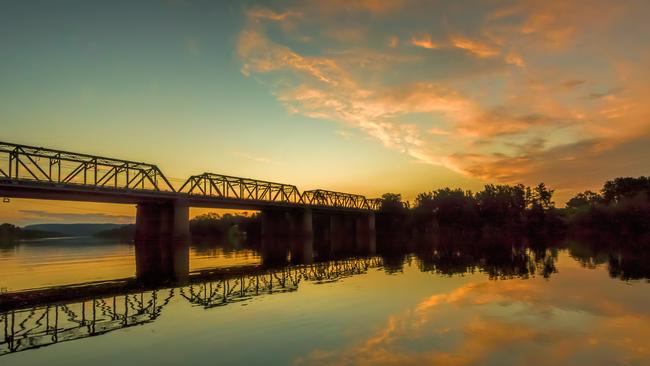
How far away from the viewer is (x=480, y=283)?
27.0m

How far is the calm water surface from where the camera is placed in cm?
1239

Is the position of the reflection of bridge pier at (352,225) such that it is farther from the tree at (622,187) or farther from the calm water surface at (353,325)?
the calm water surface at (353,325)

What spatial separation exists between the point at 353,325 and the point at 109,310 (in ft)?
42.3

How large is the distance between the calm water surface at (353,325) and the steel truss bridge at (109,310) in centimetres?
8

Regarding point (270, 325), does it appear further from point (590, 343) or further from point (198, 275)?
point (198, 275)

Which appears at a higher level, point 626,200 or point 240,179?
point 240,179

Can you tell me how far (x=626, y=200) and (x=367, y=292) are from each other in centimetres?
11816

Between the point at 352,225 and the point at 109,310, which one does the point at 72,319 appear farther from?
the point at 352,225

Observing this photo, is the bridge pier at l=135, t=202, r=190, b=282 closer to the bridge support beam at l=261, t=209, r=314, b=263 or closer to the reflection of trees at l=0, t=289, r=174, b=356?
the bridge support beam at l=261, t=209, r=314, b=263

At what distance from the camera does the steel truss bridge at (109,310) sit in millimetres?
15734

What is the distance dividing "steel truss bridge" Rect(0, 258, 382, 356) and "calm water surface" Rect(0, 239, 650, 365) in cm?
8

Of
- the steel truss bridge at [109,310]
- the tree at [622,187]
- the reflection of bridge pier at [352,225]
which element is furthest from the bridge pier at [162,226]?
the tree at [622,187]

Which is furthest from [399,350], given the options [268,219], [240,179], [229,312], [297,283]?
[268,219]

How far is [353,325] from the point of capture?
16.2 meters
